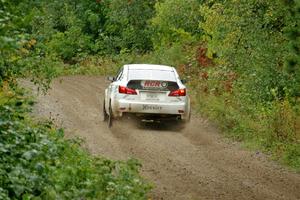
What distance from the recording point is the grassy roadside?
7.83 meters

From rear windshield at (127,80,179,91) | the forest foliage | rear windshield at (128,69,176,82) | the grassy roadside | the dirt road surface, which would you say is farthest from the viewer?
rear windshield at (128,69,176,82)

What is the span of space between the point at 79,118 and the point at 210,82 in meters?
6.18

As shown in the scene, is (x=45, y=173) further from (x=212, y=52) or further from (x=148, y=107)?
(x=212, y=52)

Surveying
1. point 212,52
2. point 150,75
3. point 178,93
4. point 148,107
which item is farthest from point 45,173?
point 212,52

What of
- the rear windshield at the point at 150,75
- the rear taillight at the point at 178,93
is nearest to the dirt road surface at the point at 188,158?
the rear taillight at the point at 178,93

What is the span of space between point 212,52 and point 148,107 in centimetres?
942

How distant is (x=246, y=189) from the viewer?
11.5 metres

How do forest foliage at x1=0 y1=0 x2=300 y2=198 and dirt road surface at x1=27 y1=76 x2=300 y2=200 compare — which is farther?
forest foliage at x1=0 y1=0 x2=300 y2=198

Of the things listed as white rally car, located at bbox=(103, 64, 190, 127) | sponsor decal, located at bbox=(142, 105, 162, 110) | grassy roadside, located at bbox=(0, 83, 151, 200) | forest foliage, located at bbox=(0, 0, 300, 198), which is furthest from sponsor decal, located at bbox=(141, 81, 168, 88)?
grassy roadside, located at bbox=(0, 83, 151, 200)

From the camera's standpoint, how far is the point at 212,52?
85.1 feet

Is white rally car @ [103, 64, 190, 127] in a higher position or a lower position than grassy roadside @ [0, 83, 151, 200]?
lower

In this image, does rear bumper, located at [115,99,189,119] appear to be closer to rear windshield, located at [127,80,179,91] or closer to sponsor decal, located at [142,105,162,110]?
sponsor decal, located at [142,105,162,110]

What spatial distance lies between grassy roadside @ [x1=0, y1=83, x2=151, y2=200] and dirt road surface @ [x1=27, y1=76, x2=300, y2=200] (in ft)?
5.08

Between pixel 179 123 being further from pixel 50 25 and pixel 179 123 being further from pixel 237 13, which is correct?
pixel 50 25
